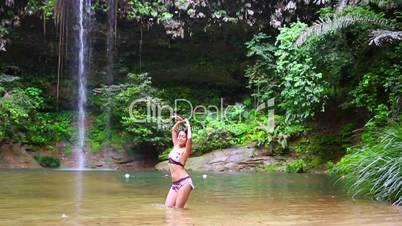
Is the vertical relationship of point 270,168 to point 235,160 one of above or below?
below

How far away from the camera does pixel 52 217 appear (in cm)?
588

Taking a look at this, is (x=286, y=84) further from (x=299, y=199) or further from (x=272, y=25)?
(x=299, y=199)

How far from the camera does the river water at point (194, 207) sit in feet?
18.5

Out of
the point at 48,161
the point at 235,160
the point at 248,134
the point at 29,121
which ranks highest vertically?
the point at 29,121

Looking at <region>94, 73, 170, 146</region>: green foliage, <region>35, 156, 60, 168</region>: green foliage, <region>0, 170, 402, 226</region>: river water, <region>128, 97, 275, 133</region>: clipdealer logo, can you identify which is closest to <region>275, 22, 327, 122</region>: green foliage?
<region>128, 97, 275, 133</region>: clipdealer logo

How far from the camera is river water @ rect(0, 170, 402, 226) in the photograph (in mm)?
5633

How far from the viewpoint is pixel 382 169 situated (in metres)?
7.12

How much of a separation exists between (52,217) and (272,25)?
17.1 metres

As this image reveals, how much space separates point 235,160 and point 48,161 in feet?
Answer: 21.3

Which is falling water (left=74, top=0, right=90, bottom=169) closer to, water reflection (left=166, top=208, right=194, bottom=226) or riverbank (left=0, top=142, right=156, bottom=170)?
riverbank (left=0, top=142, right=156, bottom=170)

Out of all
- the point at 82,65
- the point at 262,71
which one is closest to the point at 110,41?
the point at 82,65

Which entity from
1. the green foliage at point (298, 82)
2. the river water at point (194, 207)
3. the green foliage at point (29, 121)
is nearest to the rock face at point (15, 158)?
the green foliage at point (29, 121)

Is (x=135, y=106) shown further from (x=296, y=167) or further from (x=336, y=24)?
(x=336, y=24)

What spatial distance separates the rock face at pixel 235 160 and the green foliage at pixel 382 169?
28.2 feet
